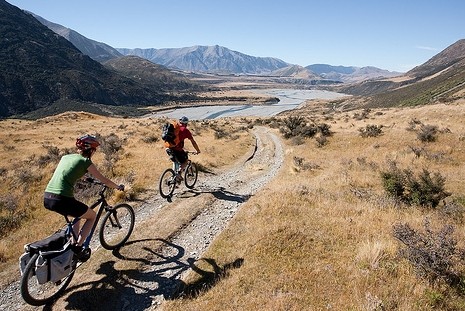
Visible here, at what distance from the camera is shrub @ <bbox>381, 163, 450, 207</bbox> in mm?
14234

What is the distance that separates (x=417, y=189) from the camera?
1477 centimetres

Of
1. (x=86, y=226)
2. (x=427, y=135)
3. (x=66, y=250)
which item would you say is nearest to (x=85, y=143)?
(x=86, y=226)

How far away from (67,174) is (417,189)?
14.0 meters

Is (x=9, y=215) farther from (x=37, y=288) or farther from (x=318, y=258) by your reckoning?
(x=318, y=258)

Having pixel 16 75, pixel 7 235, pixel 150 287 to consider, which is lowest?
pixel 7 235

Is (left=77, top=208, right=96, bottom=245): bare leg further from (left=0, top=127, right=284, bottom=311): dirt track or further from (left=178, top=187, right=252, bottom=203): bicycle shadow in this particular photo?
(left=178, top=187, right=252, bottom=203): bicycle shadow

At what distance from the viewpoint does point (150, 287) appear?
7758 mm

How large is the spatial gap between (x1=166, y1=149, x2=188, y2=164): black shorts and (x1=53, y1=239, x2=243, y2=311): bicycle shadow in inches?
245

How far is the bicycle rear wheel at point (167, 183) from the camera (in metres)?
14.3

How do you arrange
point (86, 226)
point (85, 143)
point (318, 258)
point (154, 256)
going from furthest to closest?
point (154, 256) → point (318, 258) → point (86, 226) → point (85, 143)

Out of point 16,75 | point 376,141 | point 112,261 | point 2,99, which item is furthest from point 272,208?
point 16,75

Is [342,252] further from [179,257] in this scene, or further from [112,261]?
[112,261]

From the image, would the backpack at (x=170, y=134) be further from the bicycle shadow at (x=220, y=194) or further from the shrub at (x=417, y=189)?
the shrub at (x=417, y=189)

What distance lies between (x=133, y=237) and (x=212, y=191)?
5.99 meters
